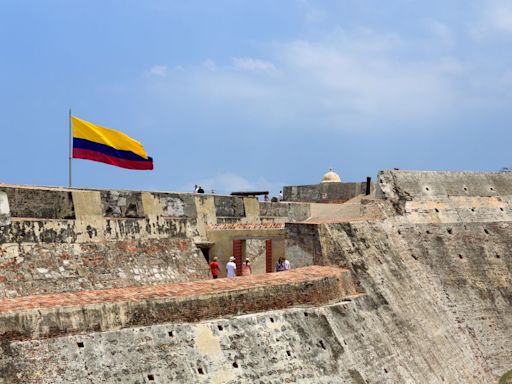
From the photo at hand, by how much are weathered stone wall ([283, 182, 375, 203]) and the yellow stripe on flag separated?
49.4ft

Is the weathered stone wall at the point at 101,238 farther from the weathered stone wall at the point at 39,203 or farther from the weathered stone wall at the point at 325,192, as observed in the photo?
the weathered stone wall at the point at 325,192

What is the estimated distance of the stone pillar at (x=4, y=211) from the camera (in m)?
16.0

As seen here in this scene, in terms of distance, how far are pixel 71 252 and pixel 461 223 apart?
1410 cm

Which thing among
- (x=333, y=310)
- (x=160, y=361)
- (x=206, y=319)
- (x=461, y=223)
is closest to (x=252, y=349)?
(x=206, y=319)

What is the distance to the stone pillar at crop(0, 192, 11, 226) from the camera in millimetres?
16016

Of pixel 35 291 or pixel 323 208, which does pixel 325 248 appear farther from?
pixel 323 208

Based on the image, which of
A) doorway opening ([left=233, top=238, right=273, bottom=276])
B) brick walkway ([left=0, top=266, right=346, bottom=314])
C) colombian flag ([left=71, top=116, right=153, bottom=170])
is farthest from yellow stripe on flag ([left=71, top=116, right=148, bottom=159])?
brick walkway ([left=0, top=266, right=346, bottom=314])

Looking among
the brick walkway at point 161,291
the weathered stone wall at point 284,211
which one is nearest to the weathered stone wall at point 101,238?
the brick walkway at point 161,291

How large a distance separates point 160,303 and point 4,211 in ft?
14.7

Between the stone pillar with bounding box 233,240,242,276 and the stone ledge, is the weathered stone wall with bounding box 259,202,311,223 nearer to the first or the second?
the stone pillar with bounding box 233,240,242,276

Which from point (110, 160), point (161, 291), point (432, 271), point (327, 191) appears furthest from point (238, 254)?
point (327, 191)

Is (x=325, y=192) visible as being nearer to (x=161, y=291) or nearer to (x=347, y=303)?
(x=347, y=303)

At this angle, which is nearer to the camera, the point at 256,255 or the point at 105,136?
the point at 105,136

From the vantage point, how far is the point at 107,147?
21672 mm
